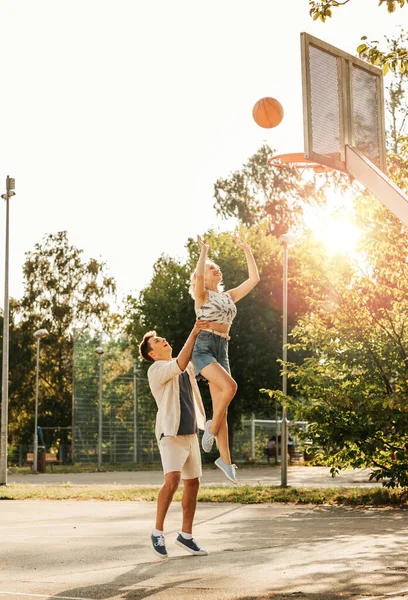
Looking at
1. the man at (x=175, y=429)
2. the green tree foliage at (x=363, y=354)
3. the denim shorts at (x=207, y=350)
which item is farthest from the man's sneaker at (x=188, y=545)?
the green tree foliage at (x=363, y=354)

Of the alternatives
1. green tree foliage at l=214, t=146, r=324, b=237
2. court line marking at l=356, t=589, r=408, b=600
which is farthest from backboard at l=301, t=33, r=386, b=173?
green tree foliage at l=214, t=146, r=324, b=237

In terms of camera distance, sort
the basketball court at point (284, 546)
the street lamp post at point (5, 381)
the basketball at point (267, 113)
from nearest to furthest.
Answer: the basketball court at point (284, 546) < the basketball at point (267, 113) < the street lamp post at point (5, 381)

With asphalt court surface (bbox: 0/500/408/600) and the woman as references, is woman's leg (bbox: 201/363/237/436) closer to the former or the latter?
the woman

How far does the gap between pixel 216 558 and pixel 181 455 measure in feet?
3.20

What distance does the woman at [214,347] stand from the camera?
9297 mm

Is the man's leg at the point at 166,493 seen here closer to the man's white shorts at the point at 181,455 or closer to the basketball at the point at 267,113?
the man's white shorts at the point at 181,455

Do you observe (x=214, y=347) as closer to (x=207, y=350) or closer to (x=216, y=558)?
(x=207, y=350)

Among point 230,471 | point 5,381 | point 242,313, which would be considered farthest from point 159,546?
point 242,313

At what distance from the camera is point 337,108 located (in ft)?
31.4

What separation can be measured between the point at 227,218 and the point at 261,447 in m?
14.0

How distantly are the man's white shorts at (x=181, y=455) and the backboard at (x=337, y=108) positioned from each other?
289 cm

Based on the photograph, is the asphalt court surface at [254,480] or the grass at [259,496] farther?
the asphalt court surface at [254,480]

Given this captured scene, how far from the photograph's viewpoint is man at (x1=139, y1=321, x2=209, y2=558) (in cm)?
901

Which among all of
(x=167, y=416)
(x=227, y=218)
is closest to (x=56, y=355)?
(x=227, y=218)
